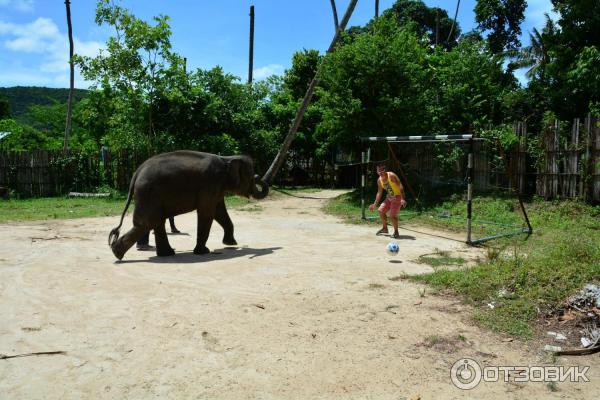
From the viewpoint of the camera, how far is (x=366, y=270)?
8219 millimetres

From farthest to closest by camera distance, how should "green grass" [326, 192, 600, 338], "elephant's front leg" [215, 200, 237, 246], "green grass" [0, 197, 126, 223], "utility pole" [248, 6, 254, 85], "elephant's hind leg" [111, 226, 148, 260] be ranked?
"utility pole" [248, 6, 254, 85] < "green grass" [0, 197, 126, 223] < "elephant's front leg" [215, 200, 237, 246] < "elephant's hind leg" [111, 226, 148, 260] < "green grass" [326, 192, 600, 338]

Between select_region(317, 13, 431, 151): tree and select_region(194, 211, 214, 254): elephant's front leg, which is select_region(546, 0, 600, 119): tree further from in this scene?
select_region(194, 211, 214, 254): elephant's front leg

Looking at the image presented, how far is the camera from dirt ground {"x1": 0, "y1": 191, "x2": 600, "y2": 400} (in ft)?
14.2

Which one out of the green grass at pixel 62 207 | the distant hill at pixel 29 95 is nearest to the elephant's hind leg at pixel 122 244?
the green grass at pixel 62 207

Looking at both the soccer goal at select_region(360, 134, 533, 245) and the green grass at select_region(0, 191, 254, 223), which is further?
the green grass at select_region(0, 191, 254, 223)

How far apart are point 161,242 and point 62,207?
34.0 feet

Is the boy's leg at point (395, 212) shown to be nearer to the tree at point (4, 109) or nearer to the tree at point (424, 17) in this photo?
the tree at point (424, 17)

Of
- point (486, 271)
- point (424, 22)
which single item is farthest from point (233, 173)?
point (424, 22)

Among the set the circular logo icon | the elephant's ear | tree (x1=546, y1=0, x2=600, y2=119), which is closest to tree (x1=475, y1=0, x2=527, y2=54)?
tree (x1=546, y1=0, x2=600, y2=119)

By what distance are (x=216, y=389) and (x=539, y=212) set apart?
12828mm

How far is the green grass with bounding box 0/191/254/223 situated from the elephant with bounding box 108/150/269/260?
6904 mm

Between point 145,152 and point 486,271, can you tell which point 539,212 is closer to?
point 486,271

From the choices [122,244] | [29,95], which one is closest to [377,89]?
[122,244]

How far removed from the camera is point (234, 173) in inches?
409
